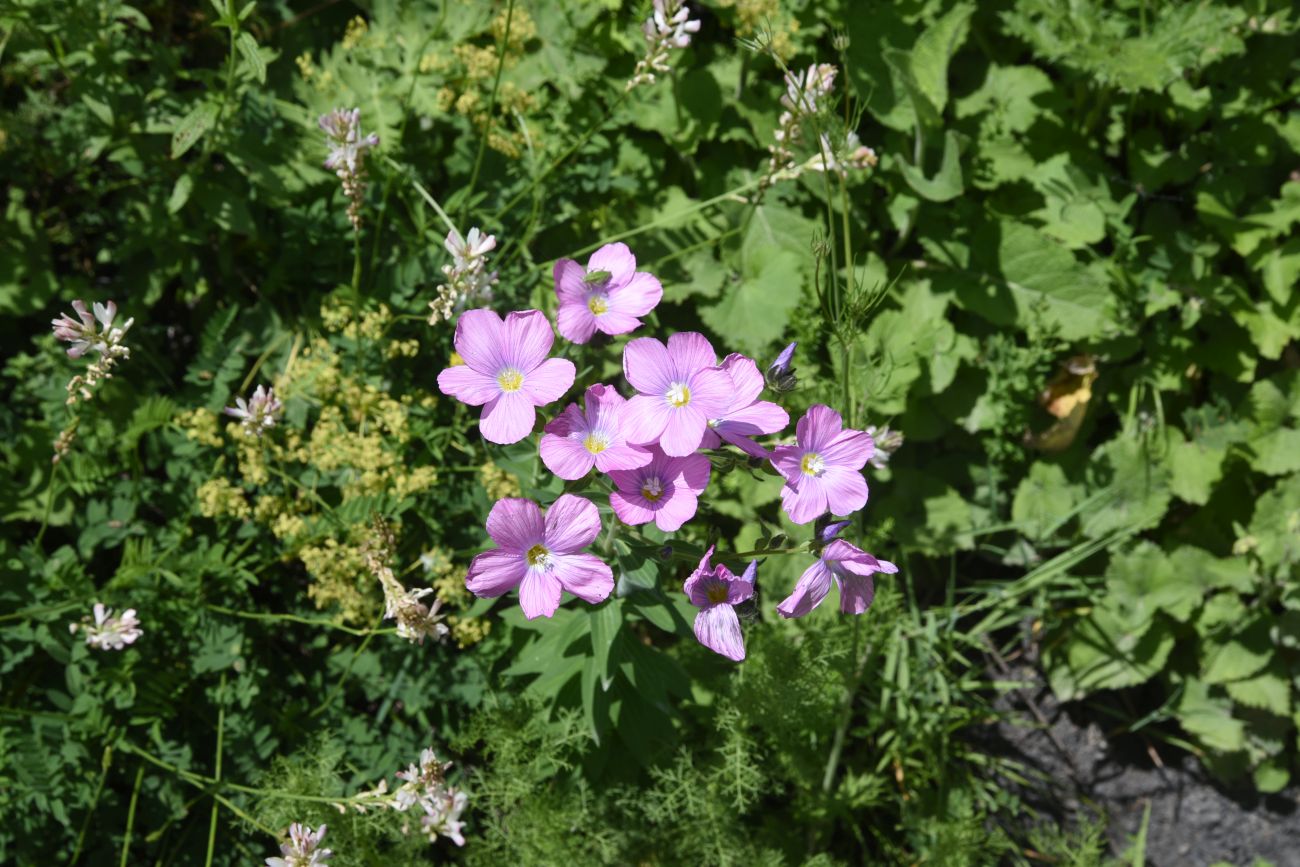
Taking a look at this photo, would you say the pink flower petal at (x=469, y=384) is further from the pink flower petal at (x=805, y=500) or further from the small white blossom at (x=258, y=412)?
the small white blossom at (x=258, y=412)

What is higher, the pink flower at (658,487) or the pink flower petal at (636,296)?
the pink flower petal at (636,296)

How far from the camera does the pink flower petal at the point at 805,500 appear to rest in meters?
1.82

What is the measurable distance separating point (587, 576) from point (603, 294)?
0.56m

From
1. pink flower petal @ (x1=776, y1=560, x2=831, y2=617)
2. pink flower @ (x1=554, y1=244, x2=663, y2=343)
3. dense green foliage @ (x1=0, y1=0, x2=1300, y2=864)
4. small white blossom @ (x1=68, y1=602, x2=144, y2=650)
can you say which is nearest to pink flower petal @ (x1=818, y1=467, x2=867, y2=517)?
pink flower petal @ (x1=776, y1=560, x2=831, y2=617)

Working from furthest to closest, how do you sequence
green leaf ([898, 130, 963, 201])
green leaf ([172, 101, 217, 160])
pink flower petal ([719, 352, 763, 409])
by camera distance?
1. green leaf ([898, 130, 963, 201])
2. green leaf ([172, 101, 217, 160])
3. pink flower petal ([719, 352, 763, 409])

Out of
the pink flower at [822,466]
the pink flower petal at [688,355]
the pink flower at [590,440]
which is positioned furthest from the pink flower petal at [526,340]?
the pink flower at [822,466]

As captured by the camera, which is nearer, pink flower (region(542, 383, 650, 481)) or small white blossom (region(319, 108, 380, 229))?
pink flower (region(542, 383, 650, 481))

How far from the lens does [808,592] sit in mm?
1839

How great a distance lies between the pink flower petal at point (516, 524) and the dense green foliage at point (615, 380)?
0.62m

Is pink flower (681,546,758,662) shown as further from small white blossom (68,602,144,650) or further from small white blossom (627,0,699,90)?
small white blossom (68,602,144,650)

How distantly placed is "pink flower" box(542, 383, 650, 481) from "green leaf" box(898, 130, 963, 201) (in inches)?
65.3

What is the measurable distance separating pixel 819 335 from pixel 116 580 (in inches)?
80.0

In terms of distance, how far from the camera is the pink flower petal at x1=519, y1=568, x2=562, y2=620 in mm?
1838

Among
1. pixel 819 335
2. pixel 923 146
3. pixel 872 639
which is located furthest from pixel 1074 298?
pixel 872 639
